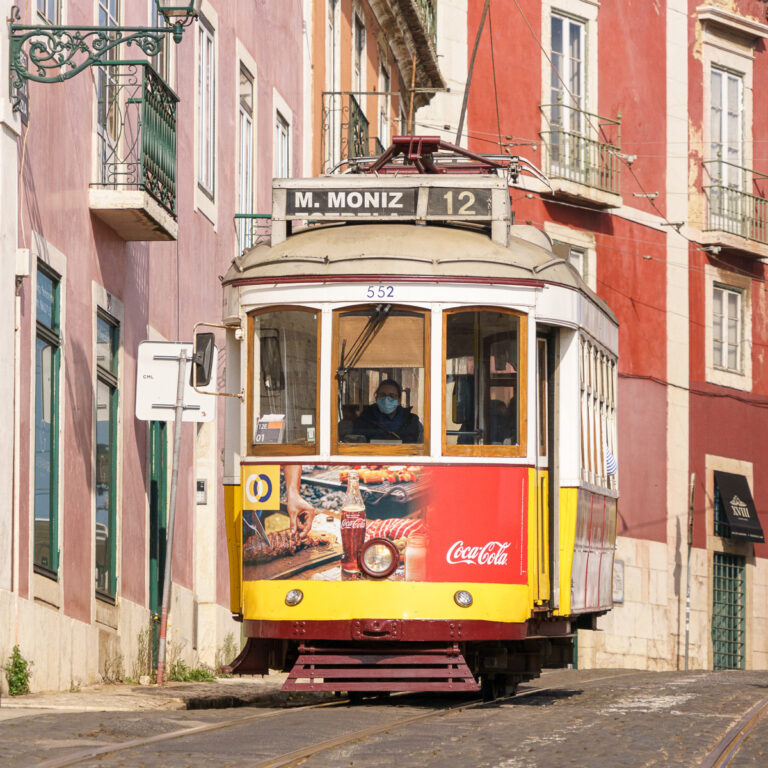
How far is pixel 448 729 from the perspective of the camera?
11.0m

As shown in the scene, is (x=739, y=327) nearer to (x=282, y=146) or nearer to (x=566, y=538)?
(x=282, y=146)

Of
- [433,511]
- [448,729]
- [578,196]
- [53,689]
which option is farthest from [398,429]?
[578,196]

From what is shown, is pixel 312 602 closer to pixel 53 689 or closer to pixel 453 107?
pixel 53 689

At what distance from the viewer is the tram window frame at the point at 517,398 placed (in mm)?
12867

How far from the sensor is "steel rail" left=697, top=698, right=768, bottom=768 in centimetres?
960

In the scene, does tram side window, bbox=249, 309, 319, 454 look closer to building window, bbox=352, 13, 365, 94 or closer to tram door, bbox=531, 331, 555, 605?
tram door, bbox=531, 331, 555, 605

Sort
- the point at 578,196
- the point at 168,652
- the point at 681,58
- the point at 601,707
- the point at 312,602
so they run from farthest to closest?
the point at 681,58 < the point at 578,196 < the point at 168,652 < the point at 601,707 < the point at 312,602

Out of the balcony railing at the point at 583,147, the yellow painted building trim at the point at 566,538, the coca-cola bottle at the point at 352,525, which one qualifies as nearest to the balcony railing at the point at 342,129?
the balcony railing at the point at 583,147

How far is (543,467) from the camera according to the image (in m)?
13.3

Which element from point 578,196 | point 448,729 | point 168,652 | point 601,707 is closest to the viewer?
point 448,729

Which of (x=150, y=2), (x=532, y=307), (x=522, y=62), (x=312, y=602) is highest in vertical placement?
(x=522, y=62)

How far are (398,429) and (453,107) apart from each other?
845 inches

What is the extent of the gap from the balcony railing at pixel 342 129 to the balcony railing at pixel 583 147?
5842 millimetres

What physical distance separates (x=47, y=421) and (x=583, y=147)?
19.9 m
